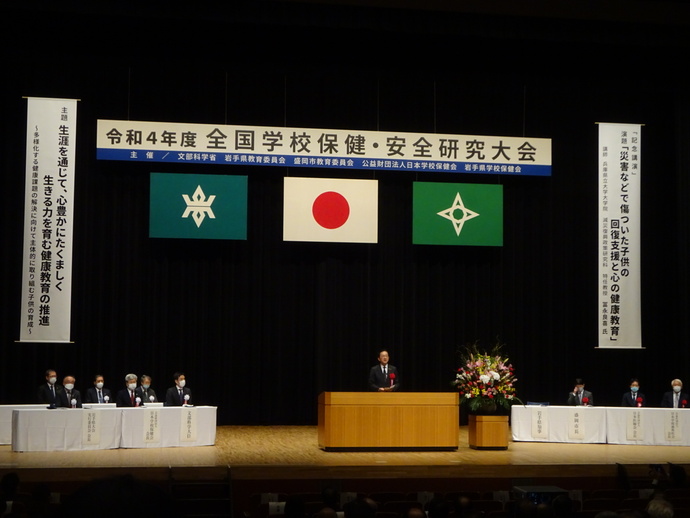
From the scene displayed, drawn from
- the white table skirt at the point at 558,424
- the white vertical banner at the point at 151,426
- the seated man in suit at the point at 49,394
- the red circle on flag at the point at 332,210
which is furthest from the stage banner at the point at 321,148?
the white vertical banner at the point at 151,426

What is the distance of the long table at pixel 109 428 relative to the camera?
949 centimetres

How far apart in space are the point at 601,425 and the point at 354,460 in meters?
3.94

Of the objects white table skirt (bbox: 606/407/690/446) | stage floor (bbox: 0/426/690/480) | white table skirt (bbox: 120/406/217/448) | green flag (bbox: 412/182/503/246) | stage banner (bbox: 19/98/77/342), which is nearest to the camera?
stage floor (bbox: 0/426/690/480)

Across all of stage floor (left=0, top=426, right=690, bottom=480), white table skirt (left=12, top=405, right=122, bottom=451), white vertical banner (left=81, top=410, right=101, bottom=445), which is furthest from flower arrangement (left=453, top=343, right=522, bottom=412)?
white vertical banner (left=81, top=410, right=101, bottom=445)

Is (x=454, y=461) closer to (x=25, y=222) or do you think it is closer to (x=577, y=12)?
(x=577, y=12)

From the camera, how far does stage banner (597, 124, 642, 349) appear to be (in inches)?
513

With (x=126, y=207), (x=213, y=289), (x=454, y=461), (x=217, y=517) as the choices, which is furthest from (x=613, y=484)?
(x=126, y=207)

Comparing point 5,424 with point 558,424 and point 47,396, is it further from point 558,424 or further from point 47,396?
point 558,424

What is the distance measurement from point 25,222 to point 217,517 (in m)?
8.21

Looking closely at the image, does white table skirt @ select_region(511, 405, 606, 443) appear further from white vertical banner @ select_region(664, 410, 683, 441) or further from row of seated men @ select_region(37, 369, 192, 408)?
row of seated men @ select_region(37, 369, 192, 408)

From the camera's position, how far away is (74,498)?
1.22m

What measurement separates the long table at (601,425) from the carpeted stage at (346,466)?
176mm

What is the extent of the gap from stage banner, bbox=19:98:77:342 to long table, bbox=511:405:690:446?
6.23m

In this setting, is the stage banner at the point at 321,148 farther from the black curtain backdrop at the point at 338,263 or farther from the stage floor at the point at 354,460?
the stage floor at the point at 354,460
